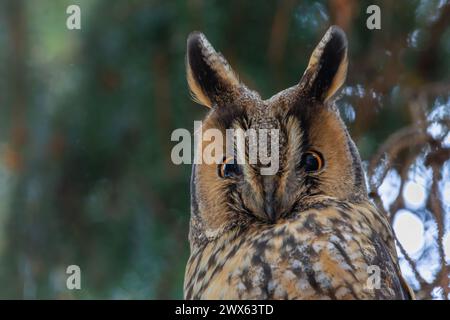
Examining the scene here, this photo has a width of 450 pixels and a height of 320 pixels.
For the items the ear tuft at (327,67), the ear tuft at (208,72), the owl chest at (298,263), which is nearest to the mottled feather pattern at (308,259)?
the owl chest at (298,263)

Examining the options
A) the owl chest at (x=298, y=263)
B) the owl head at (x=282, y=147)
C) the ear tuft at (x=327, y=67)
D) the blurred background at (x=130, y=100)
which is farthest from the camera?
the blurred background at (x=130, y=100)

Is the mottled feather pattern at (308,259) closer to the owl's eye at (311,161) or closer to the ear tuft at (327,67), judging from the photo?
the owl's eye at (311,161)

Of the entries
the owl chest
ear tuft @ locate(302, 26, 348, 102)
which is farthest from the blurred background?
the owl chest

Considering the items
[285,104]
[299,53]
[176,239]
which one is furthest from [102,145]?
[285,104]

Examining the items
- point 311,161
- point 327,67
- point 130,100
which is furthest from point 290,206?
point 130,100

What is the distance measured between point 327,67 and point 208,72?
42cm

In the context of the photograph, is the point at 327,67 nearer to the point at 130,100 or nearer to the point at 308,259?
the point at 308,259

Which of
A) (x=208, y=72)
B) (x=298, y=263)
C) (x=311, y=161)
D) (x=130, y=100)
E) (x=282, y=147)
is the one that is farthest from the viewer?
(x=130, y=100)

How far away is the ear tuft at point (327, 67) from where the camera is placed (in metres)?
2.37

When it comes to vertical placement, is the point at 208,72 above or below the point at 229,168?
above

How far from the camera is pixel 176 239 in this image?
3.15 m

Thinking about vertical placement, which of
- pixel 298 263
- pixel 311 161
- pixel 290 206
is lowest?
pixel 298 263

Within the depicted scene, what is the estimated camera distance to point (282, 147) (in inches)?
86.6

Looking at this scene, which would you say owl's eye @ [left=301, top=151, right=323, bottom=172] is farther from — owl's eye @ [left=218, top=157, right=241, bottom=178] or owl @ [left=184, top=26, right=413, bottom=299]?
owl's eye @ [left=218, top=157, right=241, bottom=178]
